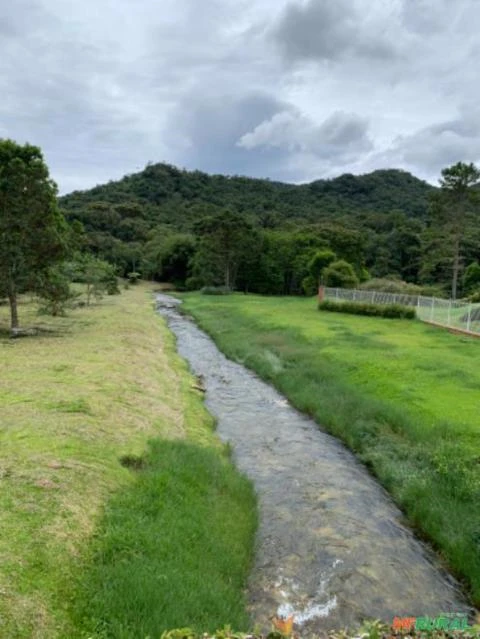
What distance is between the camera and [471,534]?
8.02 meters

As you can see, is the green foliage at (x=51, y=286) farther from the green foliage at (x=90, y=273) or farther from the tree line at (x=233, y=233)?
the green foliage at (x=90, y=273)

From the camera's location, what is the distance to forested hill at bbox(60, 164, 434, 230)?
126019 millimetres

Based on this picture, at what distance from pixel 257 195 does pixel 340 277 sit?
105 m

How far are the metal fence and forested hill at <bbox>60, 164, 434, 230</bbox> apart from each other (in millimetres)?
69612

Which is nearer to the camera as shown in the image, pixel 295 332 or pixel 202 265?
pixel 295 332

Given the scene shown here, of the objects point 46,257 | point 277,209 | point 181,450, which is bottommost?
point 181,450

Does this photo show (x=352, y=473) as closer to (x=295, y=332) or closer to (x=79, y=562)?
(x=79, y=562)

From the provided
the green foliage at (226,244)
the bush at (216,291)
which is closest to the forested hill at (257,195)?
the green foliage at (226,244)

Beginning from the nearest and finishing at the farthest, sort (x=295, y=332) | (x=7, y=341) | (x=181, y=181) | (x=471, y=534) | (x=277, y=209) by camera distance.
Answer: (x=471, y=534) < (x=7, y=341) < (x=295, y=332) < (x=277, y=209) < (x=181, y=181)

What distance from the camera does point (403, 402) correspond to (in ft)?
46.7

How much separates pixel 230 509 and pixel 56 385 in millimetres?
7498

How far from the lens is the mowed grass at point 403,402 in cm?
889

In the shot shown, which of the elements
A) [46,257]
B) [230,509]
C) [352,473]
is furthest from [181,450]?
[46,257]

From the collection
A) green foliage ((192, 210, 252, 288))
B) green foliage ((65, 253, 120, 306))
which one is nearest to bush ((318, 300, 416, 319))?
green foliage ((65, 253, 120, 306))
